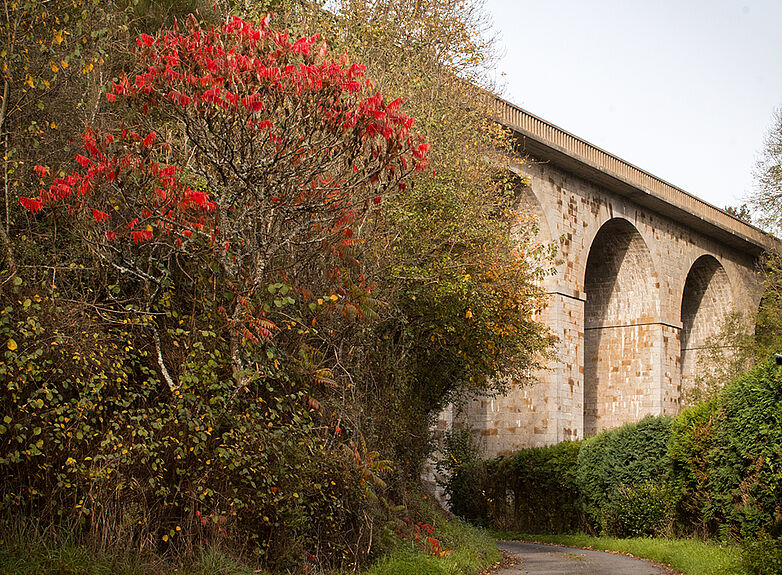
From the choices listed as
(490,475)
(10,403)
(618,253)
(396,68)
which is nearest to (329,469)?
(10,403)

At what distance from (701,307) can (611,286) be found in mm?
7204

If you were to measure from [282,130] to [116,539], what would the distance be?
3.22m

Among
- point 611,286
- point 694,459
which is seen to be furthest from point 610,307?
point 694,459

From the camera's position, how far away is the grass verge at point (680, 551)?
909 cm

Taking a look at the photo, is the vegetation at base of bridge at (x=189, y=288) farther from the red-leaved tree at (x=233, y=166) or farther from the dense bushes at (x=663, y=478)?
the dense bushes at (x=663, y=478)

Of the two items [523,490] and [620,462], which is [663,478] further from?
[523,490]

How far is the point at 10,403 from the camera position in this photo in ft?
20.0

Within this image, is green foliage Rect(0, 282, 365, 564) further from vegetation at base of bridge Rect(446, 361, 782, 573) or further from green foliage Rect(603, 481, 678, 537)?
green foliage Rect(603, 481, 678, 537)

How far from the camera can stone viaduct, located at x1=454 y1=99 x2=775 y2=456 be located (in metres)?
22.3

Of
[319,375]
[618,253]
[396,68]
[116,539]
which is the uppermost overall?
[618,253]

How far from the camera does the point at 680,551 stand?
1091 centimetres

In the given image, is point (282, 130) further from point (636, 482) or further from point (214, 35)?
point (636, 482)

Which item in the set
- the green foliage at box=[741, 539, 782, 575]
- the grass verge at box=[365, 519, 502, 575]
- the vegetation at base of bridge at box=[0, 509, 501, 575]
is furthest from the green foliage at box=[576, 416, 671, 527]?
the vegetation at base of bridge at box=[0, 509, 501, 575]

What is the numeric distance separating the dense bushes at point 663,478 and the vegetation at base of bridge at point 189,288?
4.75 meters
